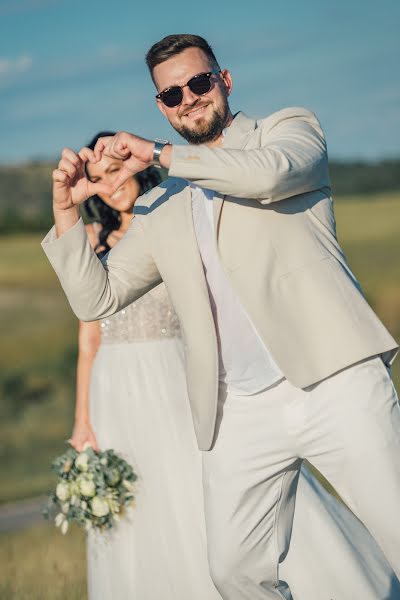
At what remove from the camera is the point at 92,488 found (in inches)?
232

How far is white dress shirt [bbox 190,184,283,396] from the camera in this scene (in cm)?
432

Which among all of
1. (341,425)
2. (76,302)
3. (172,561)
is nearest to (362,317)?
(341,425)

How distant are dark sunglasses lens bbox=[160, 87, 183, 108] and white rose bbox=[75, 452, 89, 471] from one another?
90.0 inches

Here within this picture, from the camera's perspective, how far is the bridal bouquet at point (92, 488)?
592 centimetres

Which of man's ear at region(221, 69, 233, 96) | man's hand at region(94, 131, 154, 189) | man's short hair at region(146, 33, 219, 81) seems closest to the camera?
man's hand at region(94, 131, 154, 189)

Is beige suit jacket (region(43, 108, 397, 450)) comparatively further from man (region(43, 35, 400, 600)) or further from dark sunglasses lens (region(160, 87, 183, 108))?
dark sunglasses lens (region(160, 87, 183, 108))

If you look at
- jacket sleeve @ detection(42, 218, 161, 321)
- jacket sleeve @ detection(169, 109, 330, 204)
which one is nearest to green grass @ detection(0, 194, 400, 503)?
jacket sleeve @ detection(42, 218, 161, 321)

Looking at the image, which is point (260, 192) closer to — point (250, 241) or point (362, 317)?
point (250, 241)

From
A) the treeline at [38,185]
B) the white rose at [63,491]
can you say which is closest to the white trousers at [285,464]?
the white rose at [63,491]

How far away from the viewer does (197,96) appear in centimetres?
446

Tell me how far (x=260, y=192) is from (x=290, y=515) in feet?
4.92

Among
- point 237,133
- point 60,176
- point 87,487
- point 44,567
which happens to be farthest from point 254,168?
point 44,567

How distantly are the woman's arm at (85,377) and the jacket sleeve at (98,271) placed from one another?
5.94 feet

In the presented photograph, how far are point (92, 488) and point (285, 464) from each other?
1804 mm
